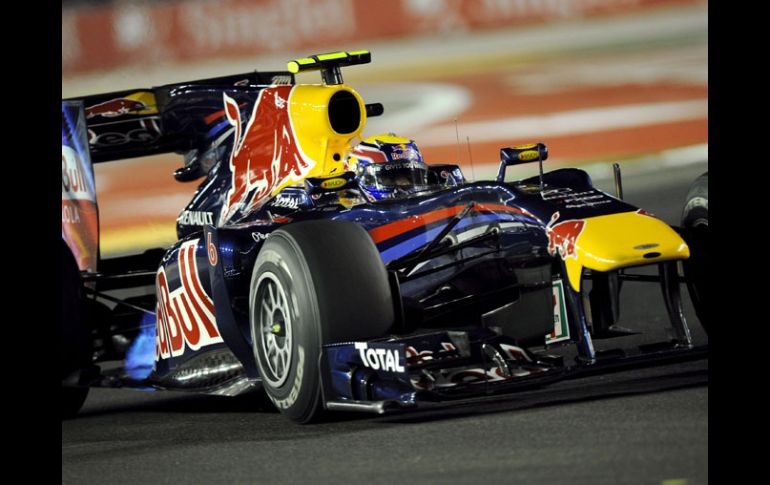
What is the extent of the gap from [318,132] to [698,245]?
222cm

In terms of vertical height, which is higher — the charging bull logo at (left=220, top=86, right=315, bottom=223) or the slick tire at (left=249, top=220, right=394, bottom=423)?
the charging bull logo at (left=220, top=86, right=315, bottom=223)

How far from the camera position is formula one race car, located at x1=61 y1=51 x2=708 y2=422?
6719 mm

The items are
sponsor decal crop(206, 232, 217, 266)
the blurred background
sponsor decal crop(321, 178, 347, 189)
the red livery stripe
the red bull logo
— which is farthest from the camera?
the blurred background

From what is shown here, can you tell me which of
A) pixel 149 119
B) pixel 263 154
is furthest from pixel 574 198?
pixel 149 119

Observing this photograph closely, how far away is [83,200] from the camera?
9602mm

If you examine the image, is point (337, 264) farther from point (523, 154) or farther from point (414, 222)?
point (523, 154)

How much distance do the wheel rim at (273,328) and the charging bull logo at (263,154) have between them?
1.37 metres

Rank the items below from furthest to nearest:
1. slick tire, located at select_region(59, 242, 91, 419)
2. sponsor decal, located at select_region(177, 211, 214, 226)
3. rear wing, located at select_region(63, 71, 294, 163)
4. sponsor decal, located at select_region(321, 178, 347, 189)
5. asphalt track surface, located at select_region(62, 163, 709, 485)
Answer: rear wing, located at select_region(63, 71, 294, 163)
sponsor decal, located at select_region(177, 211, 214, 226)
slick tire, located at select_region(59, 242, 91, 419)
sponsor decal, located at select_region(321, 178, 347, 189)
asphalt track surface, located at select_region(62, 163, 709, 485)

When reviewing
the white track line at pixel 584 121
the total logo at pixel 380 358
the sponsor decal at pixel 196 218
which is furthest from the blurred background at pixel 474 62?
the total logo at pixel 380 358

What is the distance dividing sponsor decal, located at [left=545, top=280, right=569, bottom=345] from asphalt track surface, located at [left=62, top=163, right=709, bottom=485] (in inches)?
9.5

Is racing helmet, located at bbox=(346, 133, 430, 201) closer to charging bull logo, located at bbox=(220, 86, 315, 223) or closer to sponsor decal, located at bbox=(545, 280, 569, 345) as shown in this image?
charging bull logo, located at bbox=(220, 86, 315, 223)

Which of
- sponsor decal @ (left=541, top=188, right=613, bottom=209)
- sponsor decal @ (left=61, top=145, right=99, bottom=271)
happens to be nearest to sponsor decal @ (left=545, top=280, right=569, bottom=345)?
sponsor decal @ (left=541, top=188, right=613, bottom=209)

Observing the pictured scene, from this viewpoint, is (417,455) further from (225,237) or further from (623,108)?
(623,108)

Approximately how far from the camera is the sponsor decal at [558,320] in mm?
7484
